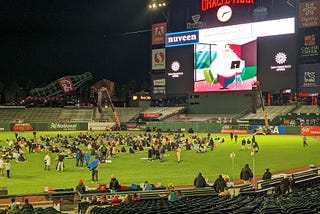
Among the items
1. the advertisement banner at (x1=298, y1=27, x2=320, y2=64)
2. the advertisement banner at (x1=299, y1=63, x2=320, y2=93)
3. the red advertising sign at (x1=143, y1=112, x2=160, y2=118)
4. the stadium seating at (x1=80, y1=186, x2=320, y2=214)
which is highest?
the advertisement banner at (x1=298, y1=27, x2=320, y2=64)

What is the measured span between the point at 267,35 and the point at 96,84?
6206cm

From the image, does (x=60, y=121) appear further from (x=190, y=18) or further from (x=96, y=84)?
(x=190, y=18)

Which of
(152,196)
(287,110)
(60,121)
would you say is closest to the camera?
(152,196)

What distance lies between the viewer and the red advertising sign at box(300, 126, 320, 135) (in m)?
70.4

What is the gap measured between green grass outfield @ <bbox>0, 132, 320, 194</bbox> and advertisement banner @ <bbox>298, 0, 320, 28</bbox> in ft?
121

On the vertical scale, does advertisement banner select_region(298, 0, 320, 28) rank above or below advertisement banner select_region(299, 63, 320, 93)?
above

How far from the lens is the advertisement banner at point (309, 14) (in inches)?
2945

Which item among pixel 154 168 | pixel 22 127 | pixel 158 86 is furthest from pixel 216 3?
pixel 154 168

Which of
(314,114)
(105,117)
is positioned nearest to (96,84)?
(105,117)

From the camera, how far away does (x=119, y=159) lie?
39.6 m

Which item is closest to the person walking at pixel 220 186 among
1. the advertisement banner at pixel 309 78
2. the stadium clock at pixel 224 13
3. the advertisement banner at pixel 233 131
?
the advertisement banner at pixel 233 131

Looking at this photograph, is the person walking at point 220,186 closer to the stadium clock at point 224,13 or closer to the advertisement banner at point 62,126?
the stadium clock at point 224,13

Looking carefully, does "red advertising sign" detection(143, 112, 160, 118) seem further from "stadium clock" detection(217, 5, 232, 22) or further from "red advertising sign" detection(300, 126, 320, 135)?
"red advertising sign" detection(300, 126, 320, 135)

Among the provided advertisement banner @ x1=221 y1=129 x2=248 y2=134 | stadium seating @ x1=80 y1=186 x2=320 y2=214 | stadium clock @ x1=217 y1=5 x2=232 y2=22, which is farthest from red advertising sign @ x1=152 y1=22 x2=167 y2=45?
stadium seating @ x1=80 y1=186 x2=320 y2=214
